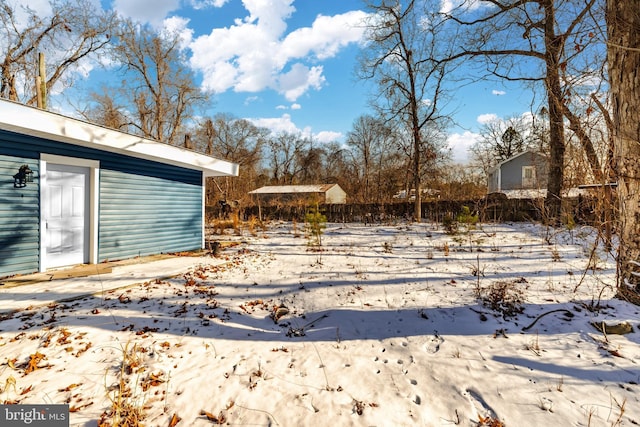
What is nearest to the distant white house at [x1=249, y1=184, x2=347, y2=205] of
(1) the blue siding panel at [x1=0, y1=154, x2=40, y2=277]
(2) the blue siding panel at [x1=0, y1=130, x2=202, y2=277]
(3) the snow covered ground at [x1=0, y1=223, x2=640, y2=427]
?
(2) the blue siding panel at [x1=0, y1=130, x2=202, y2=277]

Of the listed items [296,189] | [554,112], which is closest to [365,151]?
[296,189]

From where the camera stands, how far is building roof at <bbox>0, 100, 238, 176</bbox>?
449cm

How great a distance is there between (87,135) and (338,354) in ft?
19.9

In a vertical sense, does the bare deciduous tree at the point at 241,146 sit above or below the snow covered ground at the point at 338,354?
above

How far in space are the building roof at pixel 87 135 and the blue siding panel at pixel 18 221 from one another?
69cm

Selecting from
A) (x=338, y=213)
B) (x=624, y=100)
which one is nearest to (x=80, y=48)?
(x=338, y=213)

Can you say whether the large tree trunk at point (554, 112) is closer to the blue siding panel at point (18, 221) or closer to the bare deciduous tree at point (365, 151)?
the blue siding panel at point (18, 221)

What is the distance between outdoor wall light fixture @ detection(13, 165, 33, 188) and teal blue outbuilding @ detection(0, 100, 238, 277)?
0.10 feet

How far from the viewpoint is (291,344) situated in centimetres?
323

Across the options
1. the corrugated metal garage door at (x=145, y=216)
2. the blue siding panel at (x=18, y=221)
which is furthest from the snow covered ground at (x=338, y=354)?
the corrugated metal garage door at (x=145, y=216)

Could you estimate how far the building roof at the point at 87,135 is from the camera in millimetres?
4488

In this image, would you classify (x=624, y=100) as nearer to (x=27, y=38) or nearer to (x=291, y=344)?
(x=291, y=344)

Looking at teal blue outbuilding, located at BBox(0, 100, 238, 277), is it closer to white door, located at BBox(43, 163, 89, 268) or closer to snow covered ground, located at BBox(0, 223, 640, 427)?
white door, located at BBox(43, 163, 89, 268)

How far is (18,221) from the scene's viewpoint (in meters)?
4.91
